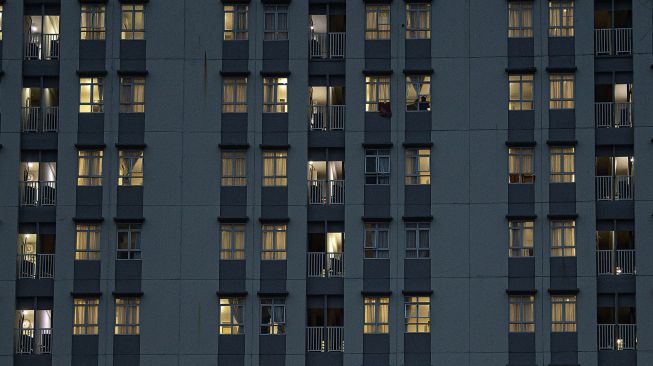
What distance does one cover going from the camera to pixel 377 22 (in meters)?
69.8

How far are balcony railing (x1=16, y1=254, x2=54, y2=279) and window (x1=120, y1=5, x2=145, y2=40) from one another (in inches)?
410

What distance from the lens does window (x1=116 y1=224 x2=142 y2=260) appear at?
6856cm

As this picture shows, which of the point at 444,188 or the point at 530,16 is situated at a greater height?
the point at 530,16

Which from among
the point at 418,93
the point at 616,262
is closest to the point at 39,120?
the point at 418,93

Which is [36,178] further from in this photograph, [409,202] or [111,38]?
[409,202]

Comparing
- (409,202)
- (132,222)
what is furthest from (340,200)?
(132,222)

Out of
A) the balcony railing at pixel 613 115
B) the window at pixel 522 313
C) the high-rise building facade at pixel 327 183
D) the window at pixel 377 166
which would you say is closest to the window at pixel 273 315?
the high-rise building facade at pixel 327 183

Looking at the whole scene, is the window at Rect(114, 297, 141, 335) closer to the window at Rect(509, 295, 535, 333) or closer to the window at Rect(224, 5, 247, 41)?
the window at Rect(224, 5, 247, 41)

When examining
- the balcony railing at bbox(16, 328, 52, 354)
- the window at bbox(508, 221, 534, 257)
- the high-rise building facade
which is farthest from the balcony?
the balcony railing at bbox(16, 328, 52, 354)

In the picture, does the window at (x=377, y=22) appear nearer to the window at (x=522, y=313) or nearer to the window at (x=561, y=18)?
the window at (x=561, y=18)

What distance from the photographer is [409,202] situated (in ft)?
225

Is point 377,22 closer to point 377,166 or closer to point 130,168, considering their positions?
point 377,166

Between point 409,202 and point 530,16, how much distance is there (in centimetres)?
988

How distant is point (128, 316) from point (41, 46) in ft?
42.2
